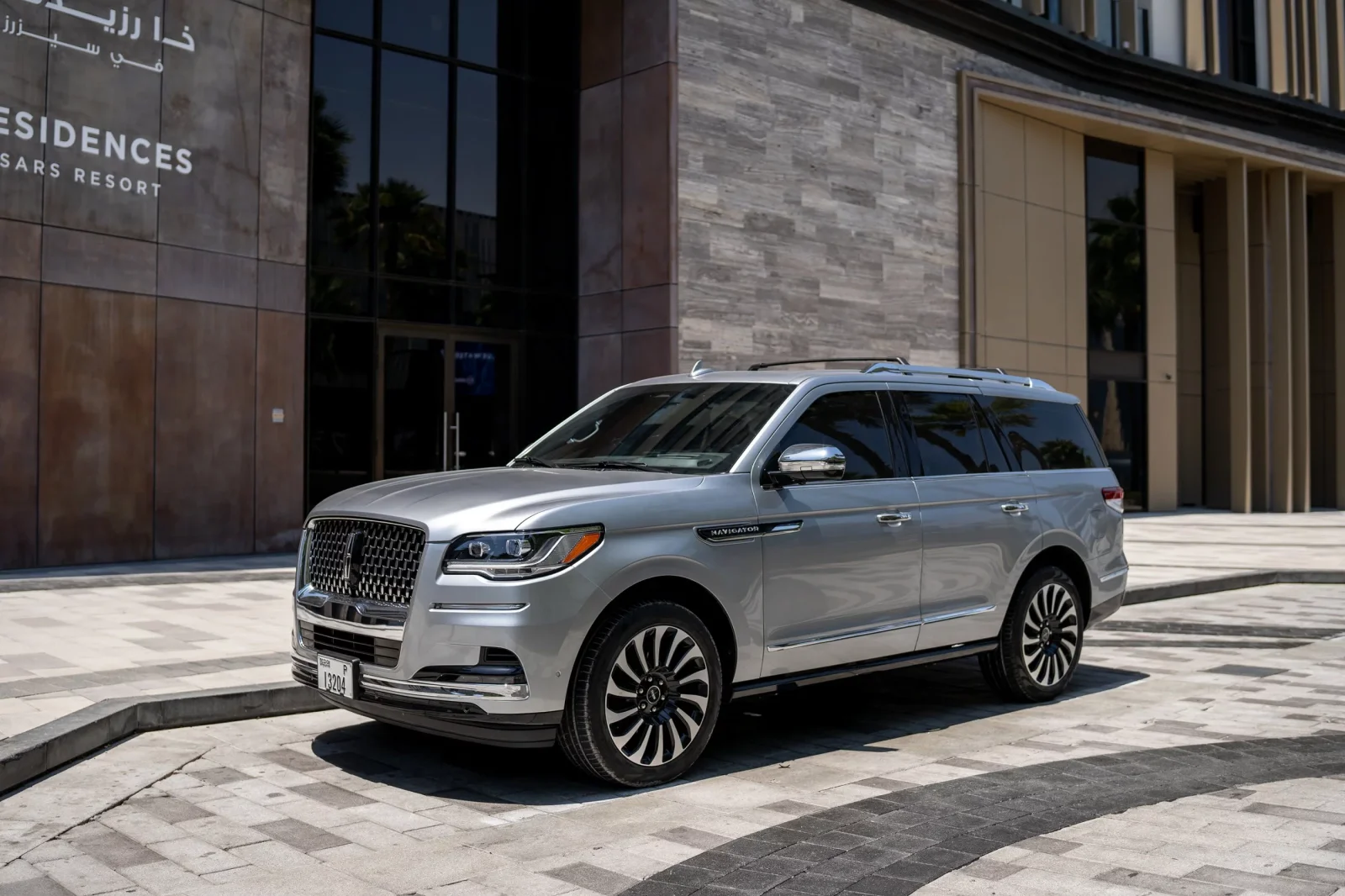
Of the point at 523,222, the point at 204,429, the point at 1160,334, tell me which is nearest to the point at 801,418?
the point at 204,429

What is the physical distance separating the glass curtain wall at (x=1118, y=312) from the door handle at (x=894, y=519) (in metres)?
22.5

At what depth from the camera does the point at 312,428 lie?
57.2ft

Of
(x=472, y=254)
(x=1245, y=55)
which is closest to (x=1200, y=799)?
(x=472, y=254)

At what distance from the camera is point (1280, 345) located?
1237 inches

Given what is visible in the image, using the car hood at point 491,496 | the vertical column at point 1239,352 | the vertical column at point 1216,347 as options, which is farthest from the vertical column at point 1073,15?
the car hood at point 491,496

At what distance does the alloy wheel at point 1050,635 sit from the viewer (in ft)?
25.8

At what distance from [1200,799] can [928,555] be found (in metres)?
2.02

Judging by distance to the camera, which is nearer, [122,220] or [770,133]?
[122,220]

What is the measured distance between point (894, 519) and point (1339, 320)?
3192cm

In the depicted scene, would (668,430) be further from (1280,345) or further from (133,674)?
(1280,345)

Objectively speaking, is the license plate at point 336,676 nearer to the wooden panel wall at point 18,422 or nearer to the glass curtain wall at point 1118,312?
the wooden panel wall at point 18,422

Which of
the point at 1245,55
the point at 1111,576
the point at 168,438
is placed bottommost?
the point at 1111,576

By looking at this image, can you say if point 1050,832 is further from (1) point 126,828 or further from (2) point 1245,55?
(2) point 1245,55

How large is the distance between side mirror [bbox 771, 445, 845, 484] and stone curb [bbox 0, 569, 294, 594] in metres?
8.91
